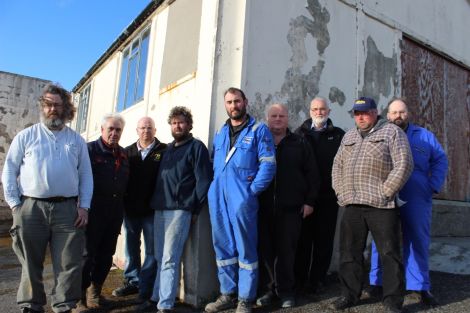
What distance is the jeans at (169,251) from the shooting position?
3.71 m

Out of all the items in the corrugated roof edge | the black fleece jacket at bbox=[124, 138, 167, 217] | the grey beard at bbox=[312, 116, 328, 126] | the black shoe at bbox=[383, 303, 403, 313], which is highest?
the corrugated roof edge

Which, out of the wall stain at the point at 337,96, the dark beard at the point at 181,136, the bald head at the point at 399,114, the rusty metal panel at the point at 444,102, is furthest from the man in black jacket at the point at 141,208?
the rusty metal panel at the point at 444,102

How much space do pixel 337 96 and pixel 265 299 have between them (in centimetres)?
286

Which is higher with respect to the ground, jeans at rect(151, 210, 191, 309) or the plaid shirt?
the plaid shirt

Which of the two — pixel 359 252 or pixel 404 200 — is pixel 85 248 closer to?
pixel 359 252

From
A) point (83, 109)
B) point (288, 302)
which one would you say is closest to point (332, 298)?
point (288, 302)

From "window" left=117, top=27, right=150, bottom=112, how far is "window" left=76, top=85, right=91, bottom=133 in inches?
137

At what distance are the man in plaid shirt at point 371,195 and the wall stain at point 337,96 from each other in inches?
63.1

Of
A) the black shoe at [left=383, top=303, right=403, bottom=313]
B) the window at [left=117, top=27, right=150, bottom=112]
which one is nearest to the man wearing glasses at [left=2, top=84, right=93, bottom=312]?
the black shoe at [left=383, top=303, right=403, bottom=313]

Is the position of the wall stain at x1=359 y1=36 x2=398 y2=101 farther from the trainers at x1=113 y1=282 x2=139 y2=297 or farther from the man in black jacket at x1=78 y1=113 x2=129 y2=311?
the trainers at x1=113 y1=282 x2=139 y2=297

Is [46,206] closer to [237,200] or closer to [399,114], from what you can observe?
[237,200]

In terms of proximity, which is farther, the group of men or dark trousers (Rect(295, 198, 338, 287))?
dark trousers (Rect(295, 198, 338, 287))

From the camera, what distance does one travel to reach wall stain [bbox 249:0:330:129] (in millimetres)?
4762

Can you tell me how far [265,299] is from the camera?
3.75 m
